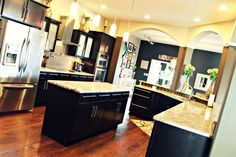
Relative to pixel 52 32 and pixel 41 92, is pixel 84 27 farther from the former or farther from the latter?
pixel 41 92

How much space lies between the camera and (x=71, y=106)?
3.47 m

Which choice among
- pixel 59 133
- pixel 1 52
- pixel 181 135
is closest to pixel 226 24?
pixel 181 135

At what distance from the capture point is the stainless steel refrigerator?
4.03 m

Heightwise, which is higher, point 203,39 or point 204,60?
point 203,39

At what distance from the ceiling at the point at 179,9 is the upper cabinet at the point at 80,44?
0.94m

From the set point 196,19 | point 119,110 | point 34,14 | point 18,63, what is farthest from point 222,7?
point 18,63

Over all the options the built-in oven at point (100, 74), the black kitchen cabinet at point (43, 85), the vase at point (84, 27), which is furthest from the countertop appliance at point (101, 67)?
the black kitchen cabinet at point (43, 85)

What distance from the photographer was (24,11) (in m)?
4.34

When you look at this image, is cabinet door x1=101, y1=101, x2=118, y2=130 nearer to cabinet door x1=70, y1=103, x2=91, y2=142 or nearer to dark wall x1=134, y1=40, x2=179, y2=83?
cabinet door x1=70, y1=103, x2=91, y2=142

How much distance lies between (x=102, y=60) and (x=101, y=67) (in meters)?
0.24

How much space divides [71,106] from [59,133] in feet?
1.60

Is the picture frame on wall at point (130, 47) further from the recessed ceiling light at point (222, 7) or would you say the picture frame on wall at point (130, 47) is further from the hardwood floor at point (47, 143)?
the hardwood floor at point (47, 143)

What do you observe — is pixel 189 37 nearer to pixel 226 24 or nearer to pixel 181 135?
pixel 226 24

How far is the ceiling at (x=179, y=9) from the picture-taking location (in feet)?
15.6
